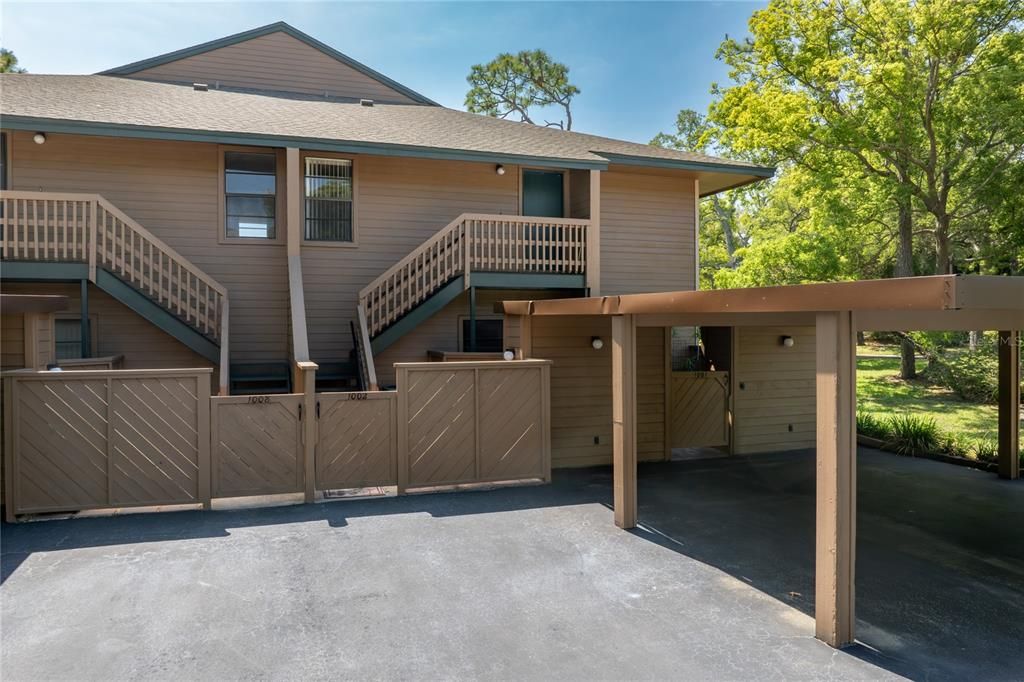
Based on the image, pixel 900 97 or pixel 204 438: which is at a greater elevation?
pixel 900 97

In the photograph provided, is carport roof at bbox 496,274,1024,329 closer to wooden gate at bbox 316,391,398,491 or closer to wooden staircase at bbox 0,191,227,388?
wooden gate at bbox 316,391,398,491

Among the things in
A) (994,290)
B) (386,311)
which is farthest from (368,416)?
(994,290)

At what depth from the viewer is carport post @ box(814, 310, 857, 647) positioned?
14.1 feet

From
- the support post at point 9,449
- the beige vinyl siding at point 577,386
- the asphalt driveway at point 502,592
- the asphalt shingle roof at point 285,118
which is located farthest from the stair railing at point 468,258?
the support post at point 9,449

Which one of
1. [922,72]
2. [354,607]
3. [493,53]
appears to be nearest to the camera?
[354,607]

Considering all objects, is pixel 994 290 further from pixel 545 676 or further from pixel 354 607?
pixel 354 607

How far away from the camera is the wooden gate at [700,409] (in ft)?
36.0

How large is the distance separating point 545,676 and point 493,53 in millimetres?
33436

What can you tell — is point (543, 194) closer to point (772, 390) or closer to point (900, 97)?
point (772, 390)

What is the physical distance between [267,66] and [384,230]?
5.57 metres

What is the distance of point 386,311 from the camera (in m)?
10.4

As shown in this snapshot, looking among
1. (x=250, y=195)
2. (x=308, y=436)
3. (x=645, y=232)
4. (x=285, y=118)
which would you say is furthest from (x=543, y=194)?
(x=308, y=436)

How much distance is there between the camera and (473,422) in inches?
332

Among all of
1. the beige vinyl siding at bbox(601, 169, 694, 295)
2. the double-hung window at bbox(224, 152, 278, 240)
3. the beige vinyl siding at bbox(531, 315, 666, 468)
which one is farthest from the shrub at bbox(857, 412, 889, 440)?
the double-hung window at bbox(224, 152, 278, 240)
